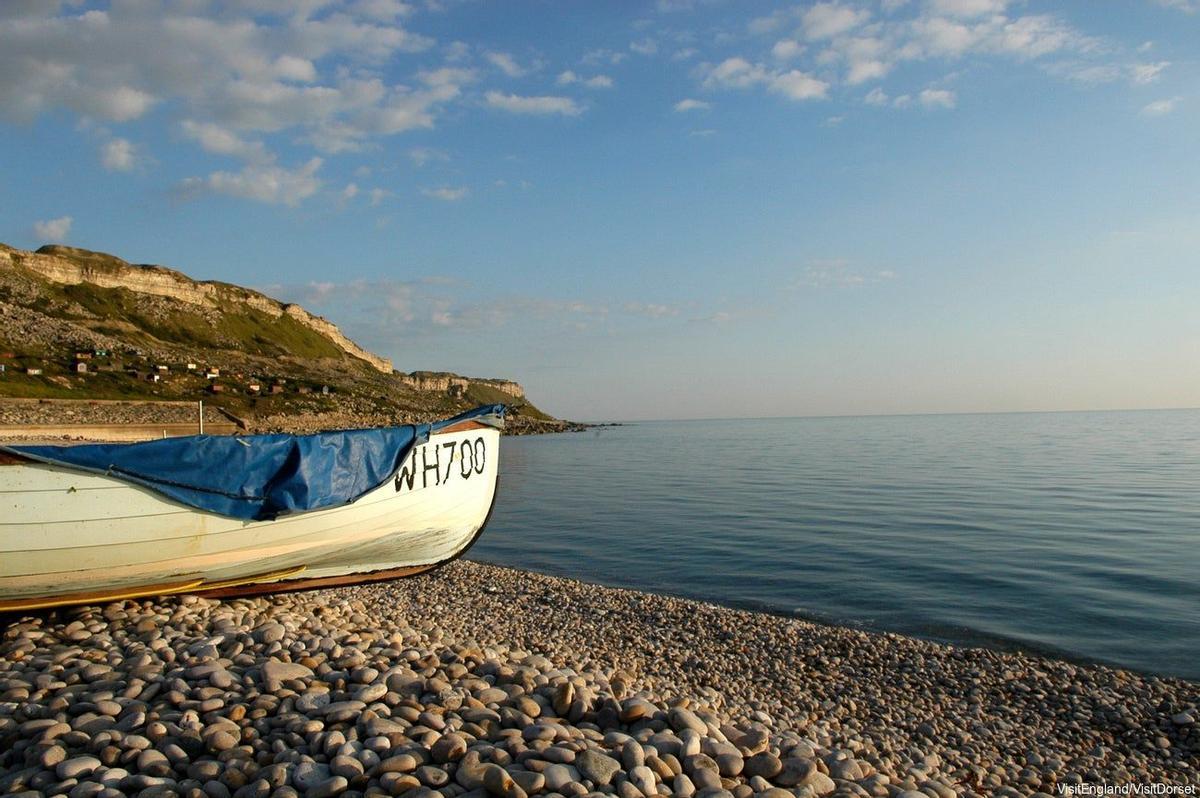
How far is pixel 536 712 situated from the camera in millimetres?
6168

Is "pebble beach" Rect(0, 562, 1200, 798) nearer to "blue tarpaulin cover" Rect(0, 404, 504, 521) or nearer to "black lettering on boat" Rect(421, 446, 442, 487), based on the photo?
"blue tarpaulin cover" Rect(0, 404, 504, 521)

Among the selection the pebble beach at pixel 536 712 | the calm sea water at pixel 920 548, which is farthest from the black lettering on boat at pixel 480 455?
the calm sea water at pixel 920 548

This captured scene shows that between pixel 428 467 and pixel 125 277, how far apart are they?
166 metres

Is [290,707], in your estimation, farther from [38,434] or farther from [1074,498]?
[1074,498]

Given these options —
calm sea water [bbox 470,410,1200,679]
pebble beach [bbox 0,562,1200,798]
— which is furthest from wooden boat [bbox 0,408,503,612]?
calm sea water [bbox 470,410,1200,679]

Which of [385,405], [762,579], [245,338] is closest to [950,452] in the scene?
[762,579]

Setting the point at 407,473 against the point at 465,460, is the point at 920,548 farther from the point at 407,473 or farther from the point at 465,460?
the point at 407,473

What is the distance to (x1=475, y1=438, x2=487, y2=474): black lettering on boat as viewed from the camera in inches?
537

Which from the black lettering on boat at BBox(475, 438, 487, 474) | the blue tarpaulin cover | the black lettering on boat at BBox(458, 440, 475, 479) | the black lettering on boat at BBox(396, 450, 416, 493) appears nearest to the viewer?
the blue tarpaulin cover

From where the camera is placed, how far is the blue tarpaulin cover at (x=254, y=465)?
28.5ft

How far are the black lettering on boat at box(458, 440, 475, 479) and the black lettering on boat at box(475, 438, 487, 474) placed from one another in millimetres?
133

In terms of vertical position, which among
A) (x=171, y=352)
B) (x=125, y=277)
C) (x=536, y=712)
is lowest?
(x=536, y=712)

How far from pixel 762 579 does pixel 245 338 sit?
164m

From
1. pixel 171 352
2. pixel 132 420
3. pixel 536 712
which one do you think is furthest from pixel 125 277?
pixel 536 712
